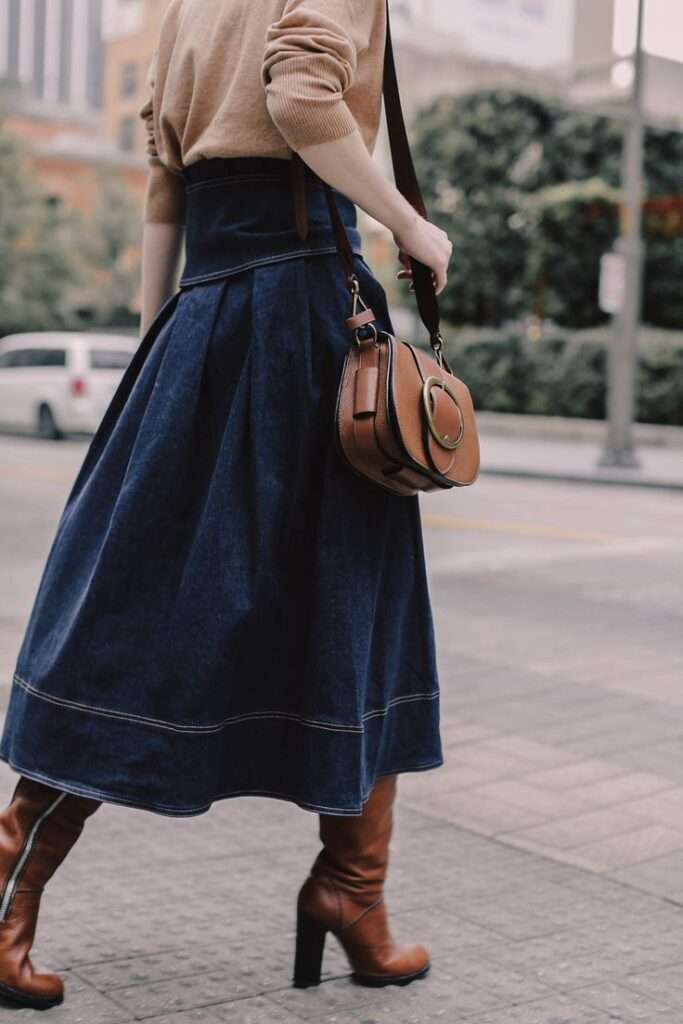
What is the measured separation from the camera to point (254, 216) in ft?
8.04

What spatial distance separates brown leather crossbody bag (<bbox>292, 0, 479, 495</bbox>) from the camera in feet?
7.50

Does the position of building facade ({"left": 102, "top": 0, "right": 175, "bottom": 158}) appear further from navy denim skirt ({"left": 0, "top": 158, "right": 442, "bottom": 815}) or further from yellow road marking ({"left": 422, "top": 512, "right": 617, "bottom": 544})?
navy denim skirt ({"left": 0, "top": 158, "right": 442, "bottom": 815})

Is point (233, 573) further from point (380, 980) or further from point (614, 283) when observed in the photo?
point (614, 283)

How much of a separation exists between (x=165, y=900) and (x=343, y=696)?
3.00ft

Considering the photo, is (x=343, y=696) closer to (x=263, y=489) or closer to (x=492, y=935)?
(x=263, y=489)

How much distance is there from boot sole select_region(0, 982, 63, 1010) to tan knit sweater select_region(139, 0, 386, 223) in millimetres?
1397

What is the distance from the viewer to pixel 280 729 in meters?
2.40

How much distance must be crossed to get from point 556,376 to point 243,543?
2106 centimetres

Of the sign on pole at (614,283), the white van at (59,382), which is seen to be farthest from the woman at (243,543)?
the white van at (59,382)

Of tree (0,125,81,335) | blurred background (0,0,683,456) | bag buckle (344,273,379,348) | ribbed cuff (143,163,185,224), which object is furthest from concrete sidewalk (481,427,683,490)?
tree (0,125,81,335)

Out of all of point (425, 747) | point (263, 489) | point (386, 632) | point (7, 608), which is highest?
point (263, 489)

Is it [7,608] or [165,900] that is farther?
[7,608]

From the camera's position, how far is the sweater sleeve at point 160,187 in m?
2.71

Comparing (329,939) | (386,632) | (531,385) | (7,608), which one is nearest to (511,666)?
(7,608)
